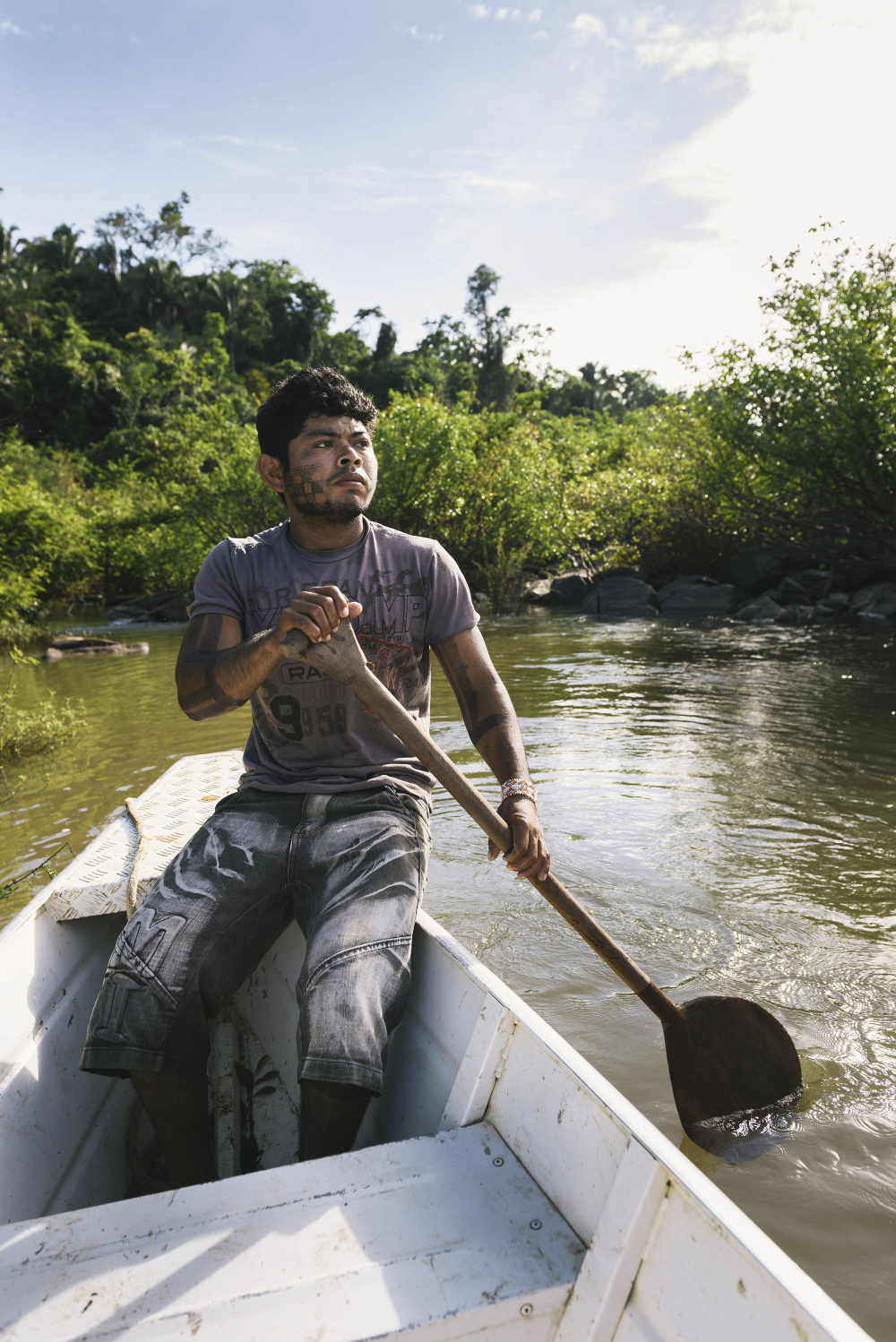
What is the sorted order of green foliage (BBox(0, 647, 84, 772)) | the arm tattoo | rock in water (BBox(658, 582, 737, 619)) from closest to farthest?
1. the arm tattoo
2. green foliage (BBox(0, 647, 84, 772))
3. rock in water (BBox(658, 582, 737, 619))

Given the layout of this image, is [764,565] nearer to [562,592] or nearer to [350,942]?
[562,592]

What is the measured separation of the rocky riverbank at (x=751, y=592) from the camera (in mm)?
15531

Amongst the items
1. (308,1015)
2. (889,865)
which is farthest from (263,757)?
(889,865)

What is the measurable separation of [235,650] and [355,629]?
0.39 meters

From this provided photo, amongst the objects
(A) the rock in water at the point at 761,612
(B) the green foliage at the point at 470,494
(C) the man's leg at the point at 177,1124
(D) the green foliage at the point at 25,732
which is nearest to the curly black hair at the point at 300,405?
(C) the man's leg at the point at 177,1124

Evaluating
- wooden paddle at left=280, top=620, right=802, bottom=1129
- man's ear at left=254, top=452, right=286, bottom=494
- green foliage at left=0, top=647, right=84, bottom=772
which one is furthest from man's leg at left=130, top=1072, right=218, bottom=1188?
green foliage at left=0, top=647, right=84, bottom=772

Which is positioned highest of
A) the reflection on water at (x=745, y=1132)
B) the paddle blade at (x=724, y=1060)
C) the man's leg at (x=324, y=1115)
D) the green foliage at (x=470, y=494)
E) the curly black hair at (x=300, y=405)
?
the green foliage at (x=470, y=494)

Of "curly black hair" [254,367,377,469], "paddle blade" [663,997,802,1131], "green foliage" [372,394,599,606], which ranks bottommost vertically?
"paddle blade" [663,997,802,1131]

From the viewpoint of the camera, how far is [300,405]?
2.36 m

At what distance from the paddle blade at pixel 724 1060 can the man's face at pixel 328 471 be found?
1.69 metres

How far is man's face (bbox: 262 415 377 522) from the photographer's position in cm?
234

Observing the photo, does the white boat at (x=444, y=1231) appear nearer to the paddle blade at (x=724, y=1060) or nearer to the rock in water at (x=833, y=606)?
the paddle blade at (x=724, y=1060)

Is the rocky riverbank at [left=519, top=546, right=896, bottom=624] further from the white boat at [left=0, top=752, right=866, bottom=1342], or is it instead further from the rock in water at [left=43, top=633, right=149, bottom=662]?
the white boat at [left=0, top=752, right=866, bottom=1342]

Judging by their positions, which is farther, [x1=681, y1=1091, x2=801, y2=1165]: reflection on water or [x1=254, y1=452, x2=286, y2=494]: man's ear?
[x1=254, y1=452, x2=286, y2=494]: man's ear
